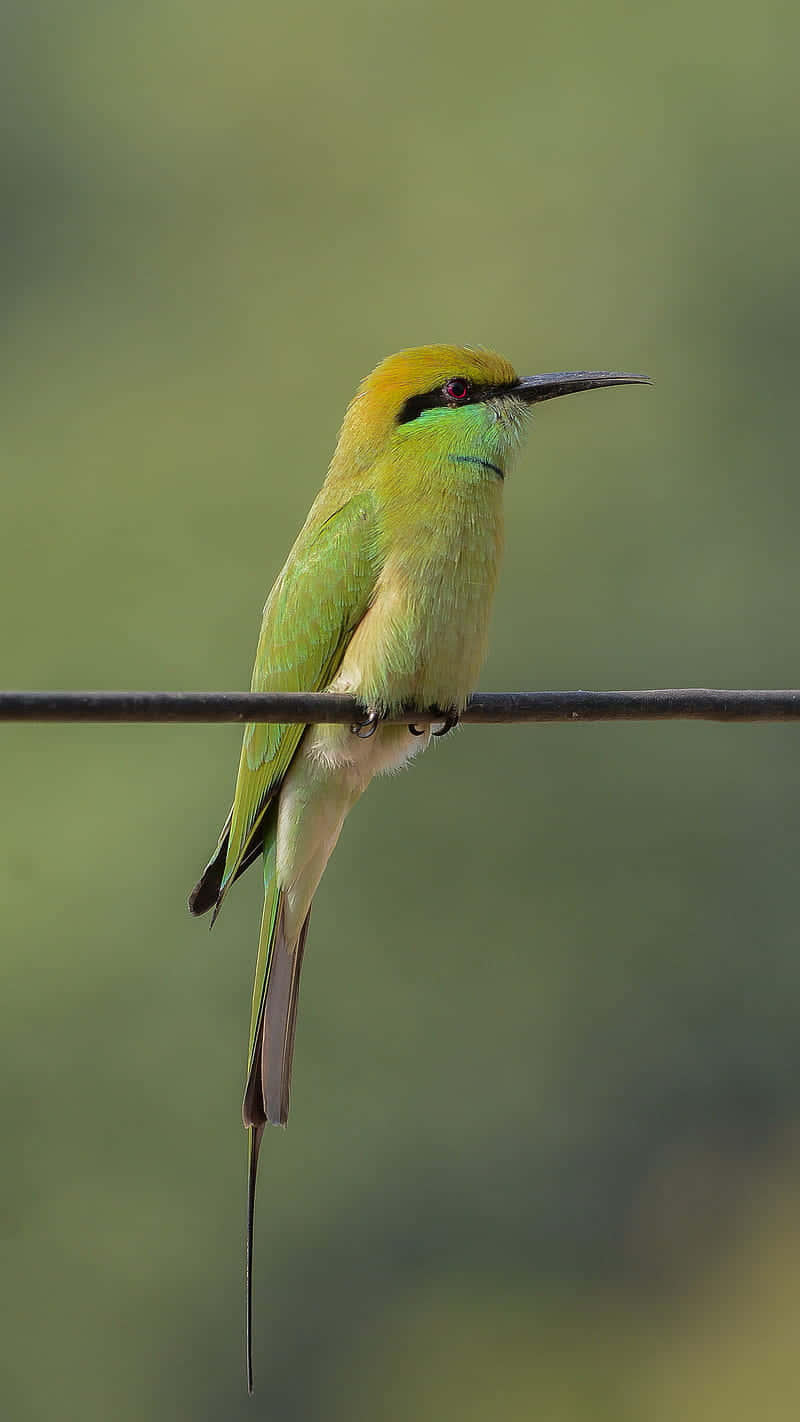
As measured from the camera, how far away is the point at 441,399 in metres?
Answer: 2.18

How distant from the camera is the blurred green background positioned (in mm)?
6992

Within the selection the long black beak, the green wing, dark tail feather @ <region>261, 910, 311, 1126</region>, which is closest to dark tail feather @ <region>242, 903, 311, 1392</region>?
dark tail feather @ <region>261, 910, 311, 1126</region>

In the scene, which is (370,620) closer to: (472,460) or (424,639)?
(424,639)

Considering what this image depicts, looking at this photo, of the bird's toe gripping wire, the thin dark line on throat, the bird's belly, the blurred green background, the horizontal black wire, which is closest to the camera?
the horizontal black wire

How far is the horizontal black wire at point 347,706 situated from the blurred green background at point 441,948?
516cm

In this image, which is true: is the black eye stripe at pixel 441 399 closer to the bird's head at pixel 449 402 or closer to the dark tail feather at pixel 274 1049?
the bird's head at pixel 449 402

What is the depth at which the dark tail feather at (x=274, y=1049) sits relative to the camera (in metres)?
1.90

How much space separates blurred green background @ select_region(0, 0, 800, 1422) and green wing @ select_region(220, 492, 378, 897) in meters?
4.37

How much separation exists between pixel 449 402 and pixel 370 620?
0.36 meters

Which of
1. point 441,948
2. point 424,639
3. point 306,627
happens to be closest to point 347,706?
point 424,639

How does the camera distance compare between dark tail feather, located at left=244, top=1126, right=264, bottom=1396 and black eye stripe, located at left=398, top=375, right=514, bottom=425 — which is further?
black eye stripe, located at left=398, top=375, right=514, bottom=425

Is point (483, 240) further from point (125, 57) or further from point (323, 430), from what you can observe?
point (125, 57)

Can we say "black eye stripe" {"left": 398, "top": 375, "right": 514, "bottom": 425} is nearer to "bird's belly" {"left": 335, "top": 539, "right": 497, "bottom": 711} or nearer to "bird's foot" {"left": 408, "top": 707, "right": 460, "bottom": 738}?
"bird's belly" {"left": 335, "top": 539, "right": 497, "bottom": 711}

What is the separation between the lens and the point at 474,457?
2080 millimetres
